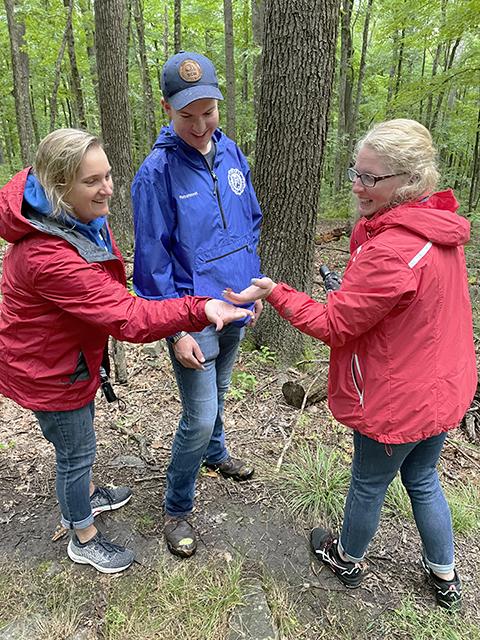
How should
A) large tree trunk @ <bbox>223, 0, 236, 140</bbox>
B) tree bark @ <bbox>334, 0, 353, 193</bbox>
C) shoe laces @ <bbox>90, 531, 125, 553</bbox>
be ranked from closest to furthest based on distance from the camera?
shoe laces @ <bbox>90, 531, 125, 553</bbox> → large tree trunk @ <bbox>223, 0, 236, 140</bbox> → tree bark @ <bbox>334, 0, 353, 193</bbox>

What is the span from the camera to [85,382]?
2.14 meters

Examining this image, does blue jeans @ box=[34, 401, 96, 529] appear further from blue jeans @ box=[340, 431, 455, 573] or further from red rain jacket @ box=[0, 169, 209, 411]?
blue jeans @ box=[340, 431, 455, 573]

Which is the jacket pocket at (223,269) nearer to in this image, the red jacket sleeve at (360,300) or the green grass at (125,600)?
the red jacket sleeve at (360,300)

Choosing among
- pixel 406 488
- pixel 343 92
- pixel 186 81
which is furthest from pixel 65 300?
pixel 343 92

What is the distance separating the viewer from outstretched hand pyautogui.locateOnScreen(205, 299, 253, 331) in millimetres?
1953

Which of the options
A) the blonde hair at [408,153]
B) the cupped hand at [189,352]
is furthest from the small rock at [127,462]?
the blonde hair at [408,153]

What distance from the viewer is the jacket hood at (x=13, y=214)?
178cm

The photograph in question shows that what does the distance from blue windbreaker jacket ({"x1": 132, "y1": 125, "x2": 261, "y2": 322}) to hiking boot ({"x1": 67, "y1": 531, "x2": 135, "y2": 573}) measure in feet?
4.69

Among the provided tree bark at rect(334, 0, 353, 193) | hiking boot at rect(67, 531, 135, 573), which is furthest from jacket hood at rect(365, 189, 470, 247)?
tree bark at rect(334, 0, 353, 193)

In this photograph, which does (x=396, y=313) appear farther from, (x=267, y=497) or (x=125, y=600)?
(x=125, y=600)

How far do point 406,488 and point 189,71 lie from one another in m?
2.24

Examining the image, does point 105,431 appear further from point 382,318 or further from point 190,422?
point 382,318

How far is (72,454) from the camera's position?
226 centimetres

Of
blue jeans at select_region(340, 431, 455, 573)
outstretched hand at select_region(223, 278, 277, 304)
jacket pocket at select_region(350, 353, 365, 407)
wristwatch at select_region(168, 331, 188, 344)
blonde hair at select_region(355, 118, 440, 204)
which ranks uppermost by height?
blonde hair at select_region(355, 118, 440, 204)
